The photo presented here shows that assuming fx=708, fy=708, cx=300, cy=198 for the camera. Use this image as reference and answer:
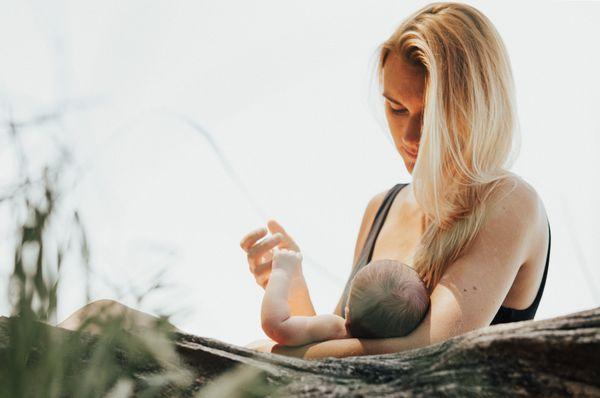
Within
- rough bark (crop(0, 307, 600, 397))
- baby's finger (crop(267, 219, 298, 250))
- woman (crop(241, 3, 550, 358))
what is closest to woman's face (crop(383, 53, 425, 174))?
woman (crop(241, 3, 550, 358))

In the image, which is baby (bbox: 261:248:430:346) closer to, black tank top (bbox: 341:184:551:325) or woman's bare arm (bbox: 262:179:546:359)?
woman's bare arm (bbox: 262:179:546:359)

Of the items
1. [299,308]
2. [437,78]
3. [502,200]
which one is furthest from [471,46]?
[299,308]

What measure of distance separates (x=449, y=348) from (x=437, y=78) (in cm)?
101

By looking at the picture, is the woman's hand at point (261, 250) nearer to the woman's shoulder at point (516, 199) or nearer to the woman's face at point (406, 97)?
the woman's face at point (406, 97)

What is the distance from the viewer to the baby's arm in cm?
138

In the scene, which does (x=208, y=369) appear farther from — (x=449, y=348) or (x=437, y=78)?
(x=437, y=78)

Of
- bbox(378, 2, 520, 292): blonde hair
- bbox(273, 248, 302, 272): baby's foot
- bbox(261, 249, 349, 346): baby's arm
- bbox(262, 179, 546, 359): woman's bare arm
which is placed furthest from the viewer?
bbox(273, 248, 302, 272): baby's foot

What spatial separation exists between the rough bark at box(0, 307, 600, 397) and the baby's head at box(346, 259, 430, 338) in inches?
22.0

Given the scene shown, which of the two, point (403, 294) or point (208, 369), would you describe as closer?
point (208, 369)

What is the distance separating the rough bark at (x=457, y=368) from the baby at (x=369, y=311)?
0.56 metres

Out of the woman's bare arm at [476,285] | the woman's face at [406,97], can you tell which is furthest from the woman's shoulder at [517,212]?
the woman's face at [406,97]

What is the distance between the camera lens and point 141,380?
25.3 inches

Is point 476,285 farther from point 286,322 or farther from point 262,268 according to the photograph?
point 262,268

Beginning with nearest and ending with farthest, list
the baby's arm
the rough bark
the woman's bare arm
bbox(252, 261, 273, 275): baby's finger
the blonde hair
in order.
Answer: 1. the rough bark
2. the woman's bare arm
3. the baby's arm
4. the blonde hair
5. bbox(252, 261, 273, 275): baby's finger
